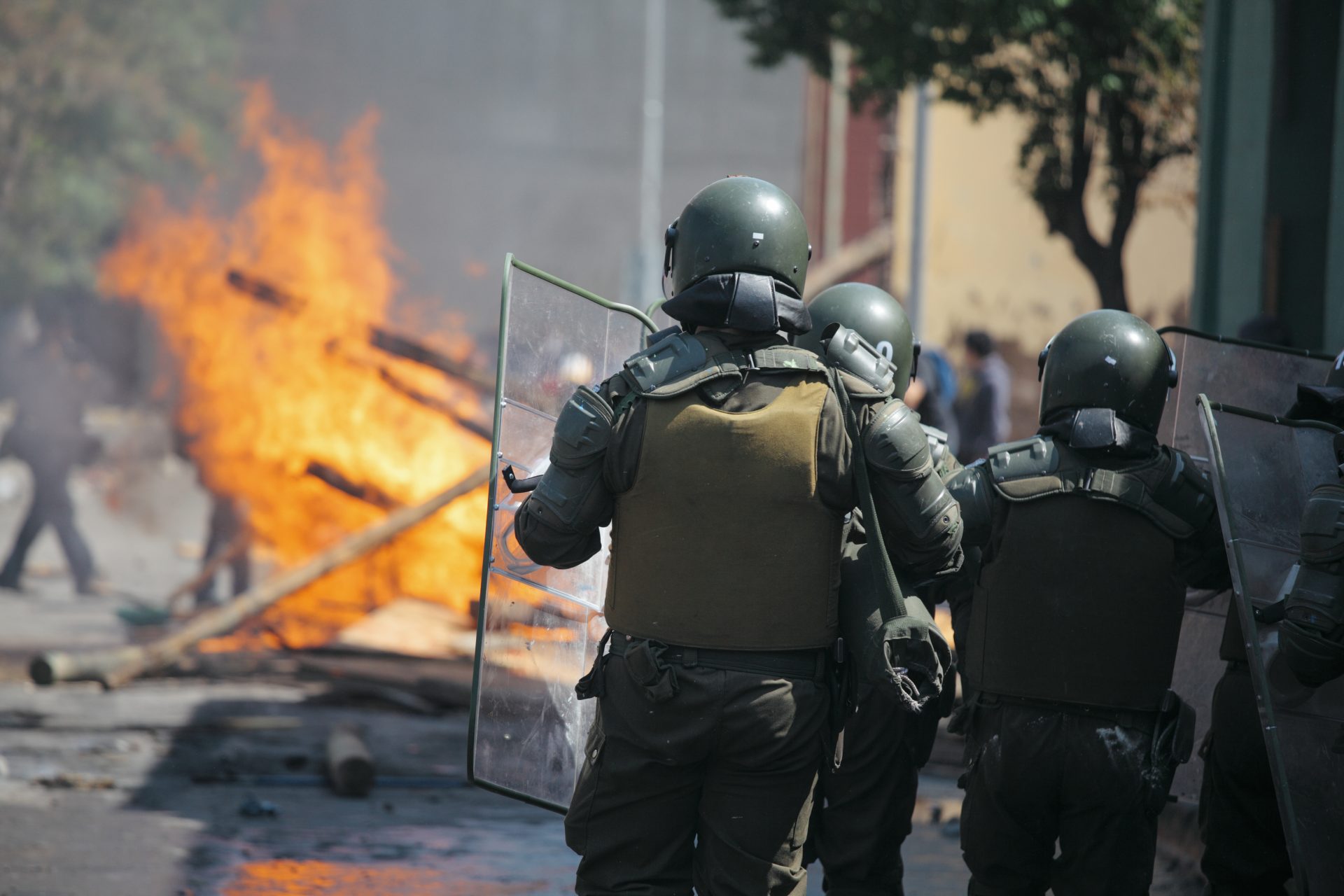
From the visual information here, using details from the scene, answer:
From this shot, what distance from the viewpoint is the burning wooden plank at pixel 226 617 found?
25.8 ft

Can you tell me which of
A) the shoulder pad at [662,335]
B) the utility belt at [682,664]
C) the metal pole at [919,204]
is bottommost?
the utility belt at [682,664]

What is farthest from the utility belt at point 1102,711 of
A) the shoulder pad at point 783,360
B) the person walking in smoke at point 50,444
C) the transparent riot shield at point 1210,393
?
the person walking in smoke at point 50,444

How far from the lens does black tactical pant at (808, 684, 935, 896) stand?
4008 mm

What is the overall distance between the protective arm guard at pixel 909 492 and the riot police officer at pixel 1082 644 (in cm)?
44

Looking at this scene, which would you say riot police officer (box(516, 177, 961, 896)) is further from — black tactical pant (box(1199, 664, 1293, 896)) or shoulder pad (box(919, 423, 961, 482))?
black tactical pant (box(1199, 664, 1293, 896))

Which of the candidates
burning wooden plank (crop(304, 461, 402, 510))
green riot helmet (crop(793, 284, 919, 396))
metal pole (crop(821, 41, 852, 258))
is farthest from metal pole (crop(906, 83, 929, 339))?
metal pole (crop(821, 41, 852, 258))

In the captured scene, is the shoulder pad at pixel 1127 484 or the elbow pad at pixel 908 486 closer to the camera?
the elbow pad at pixel 908 486

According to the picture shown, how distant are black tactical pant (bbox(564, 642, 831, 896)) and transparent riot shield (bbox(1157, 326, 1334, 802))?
4.93ft

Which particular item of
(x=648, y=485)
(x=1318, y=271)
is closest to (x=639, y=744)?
(x=648, y=485)

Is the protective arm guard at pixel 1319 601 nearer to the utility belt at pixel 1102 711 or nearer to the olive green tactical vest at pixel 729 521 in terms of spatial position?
the utility belt at pixel 1102 711

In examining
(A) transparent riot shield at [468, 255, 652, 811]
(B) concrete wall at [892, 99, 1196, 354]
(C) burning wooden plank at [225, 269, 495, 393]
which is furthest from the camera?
(B) concrete wall at [892, 99, 1196, 354]

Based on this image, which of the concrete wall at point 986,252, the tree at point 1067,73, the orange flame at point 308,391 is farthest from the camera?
the concrete wall at point 986,252

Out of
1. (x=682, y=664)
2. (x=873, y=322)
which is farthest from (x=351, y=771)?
(x=682, y=664)

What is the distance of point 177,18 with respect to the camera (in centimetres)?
1958
